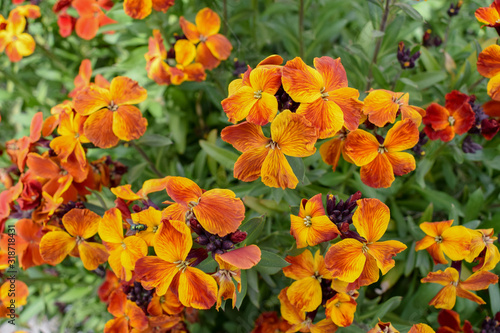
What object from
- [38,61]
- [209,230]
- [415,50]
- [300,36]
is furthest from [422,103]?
[38,61]

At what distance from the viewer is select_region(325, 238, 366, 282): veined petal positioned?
118 centimetres

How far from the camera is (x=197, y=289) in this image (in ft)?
3.84

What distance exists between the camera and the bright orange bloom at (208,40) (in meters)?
1.89

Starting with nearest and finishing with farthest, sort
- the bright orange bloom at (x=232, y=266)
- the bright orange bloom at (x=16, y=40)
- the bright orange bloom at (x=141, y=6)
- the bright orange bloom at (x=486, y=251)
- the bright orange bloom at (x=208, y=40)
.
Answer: the bright orange bloom at (x=232, y=266), the bright orange bloom at (x=486, y=251), the bright orange bloom at (x=141, y=6), the bright orange bloom at (x=208, y=40), the bright orange bloom at (x=16, y=40)


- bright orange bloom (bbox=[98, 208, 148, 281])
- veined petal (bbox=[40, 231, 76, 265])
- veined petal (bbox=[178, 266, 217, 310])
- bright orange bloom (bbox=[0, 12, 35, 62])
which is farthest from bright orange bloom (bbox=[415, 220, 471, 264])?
bright orange bloom (bbox=[0, 12, 35, 62])

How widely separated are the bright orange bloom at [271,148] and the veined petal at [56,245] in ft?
2.60

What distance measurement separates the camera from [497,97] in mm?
1467

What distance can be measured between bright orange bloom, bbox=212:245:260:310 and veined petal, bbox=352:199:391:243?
1.07 feet

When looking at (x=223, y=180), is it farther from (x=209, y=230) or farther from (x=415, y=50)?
(x=415, y=50)

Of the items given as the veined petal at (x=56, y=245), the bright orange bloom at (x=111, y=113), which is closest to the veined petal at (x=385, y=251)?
the bright orange bloom at (x=111, y=113)

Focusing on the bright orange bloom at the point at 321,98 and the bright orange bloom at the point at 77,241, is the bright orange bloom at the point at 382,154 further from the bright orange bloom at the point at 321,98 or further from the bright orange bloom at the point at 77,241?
the bright orange bloom at the point at 77,241

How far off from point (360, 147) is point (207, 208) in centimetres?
55

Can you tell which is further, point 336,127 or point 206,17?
point 206,17

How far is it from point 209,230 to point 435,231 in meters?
0.86
